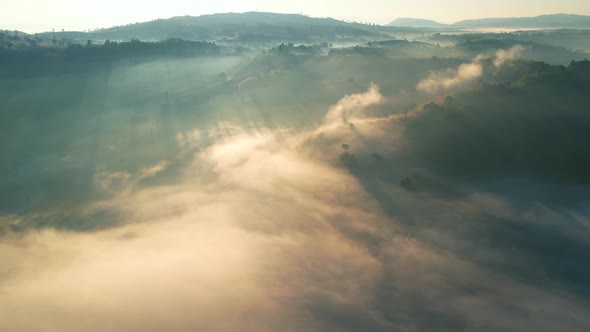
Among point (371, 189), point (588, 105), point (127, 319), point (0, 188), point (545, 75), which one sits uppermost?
point (545, 75)

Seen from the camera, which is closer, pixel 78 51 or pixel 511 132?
pixel 511 132

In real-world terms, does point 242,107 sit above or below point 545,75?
below

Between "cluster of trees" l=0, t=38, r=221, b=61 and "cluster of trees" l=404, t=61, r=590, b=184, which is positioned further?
"cluster of trees" l=0, t=38, r=221, b=61

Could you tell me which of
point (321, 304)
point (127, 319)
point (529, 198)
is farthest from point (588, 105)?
point (127, 319)

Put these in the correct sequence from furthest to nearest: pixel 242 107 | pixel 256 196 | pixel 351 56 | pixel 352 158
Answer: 1. pixel 351 56
2. pixel 242 107
3. pixel 352 158
4. pixel 256 196

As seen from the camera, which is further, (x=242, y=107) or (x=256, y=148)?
(x=242, y=107)

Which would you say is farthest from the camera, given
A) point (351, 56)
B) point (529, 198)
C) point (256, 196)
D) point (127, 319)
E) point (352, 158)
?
point (351, 56)

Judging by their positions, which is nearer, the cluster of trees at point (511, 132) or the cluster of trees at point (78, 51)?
the cluster of trees at point (511, 132)

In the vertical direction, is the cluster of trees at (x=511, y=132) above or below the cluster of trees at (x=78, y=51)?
below

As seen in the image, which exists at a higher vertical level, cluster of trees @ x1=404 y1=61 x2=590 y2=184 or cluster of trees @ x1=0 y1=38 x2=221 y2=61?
cluster of trees @ x1=0 y1=38 x2=221 y2=61

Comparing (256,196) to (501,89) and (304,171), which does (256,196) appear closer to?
(304,171)

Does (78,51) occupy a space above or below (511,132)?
above
